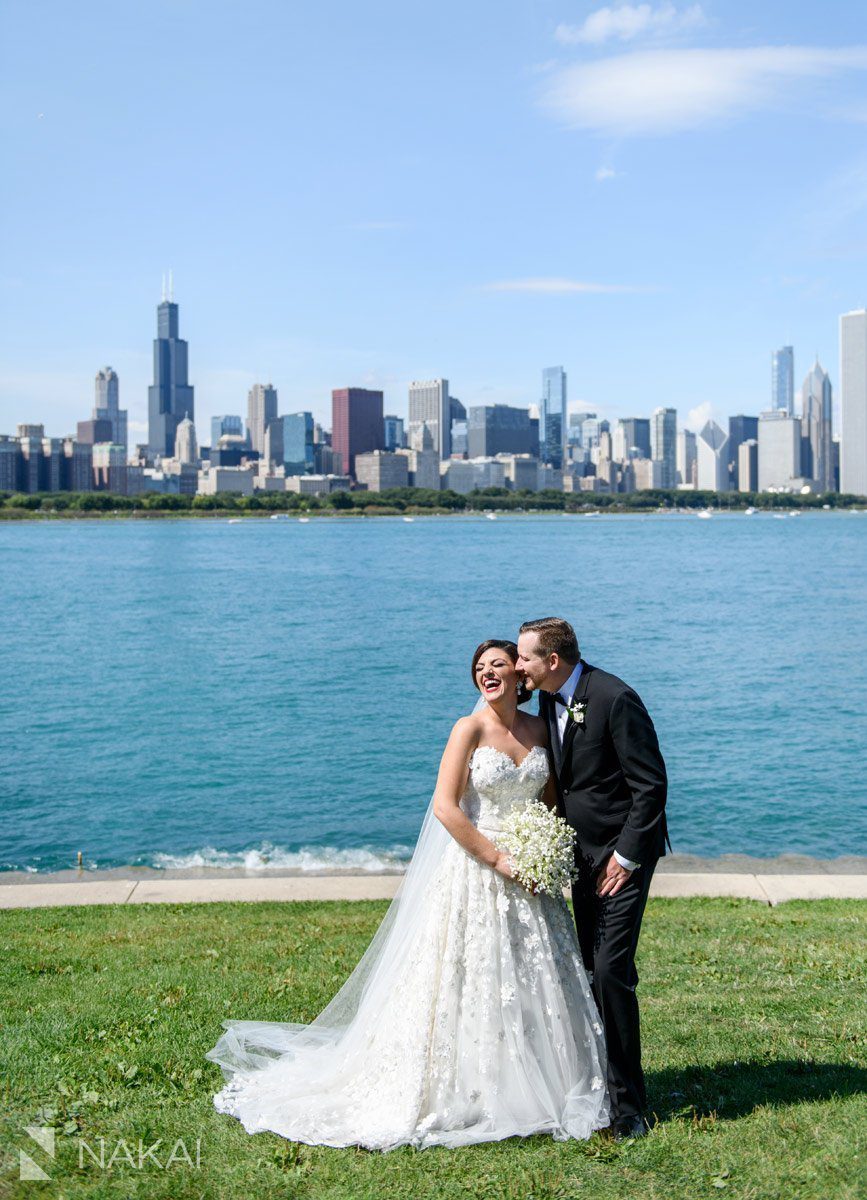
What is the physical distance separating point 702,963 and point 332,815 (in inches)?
513

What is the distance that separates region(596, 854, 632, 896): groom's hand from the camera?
5211mm

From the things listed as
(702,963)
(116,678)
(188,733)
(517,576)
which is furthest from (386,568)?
(702,963)

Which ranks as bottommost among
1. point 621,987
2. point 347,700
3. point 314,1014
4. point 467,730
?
point 347,700

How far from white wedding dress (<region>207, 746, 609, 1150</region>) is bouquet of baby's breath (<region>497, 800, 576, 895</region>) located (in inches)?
4.7

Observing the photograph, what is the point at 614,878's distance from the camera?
5227mm

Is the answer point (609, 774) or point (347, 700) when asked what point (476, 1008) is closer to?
point (609, 774)

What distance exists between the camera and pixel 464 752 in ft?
17.6

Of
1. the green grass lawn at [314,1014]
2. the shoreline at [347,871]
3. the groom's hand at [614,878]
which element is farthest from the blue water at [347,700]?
the groom's hand at [614,878]

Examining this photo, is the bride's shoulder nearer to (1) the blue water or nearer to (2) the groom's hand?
(2) the groom's hand

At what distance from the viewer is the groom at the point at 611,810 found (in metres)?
5.20

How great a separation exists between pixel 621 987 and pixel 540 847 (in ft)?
2.41

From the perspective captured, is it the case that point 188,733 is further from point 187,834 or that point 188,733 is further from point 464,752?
point 464,752

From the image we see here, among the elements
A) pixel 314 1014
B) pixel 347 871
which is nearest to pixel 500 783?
pixel 314 1014

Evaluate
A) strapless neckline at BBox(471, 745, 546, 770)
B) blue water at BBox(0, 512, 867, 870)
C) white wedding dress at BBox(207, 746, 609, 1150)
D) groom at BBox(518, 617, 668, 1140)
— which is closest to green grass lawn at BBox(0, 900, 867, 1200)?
white wedding dress at BBox(207, 746, 609, 1150)
